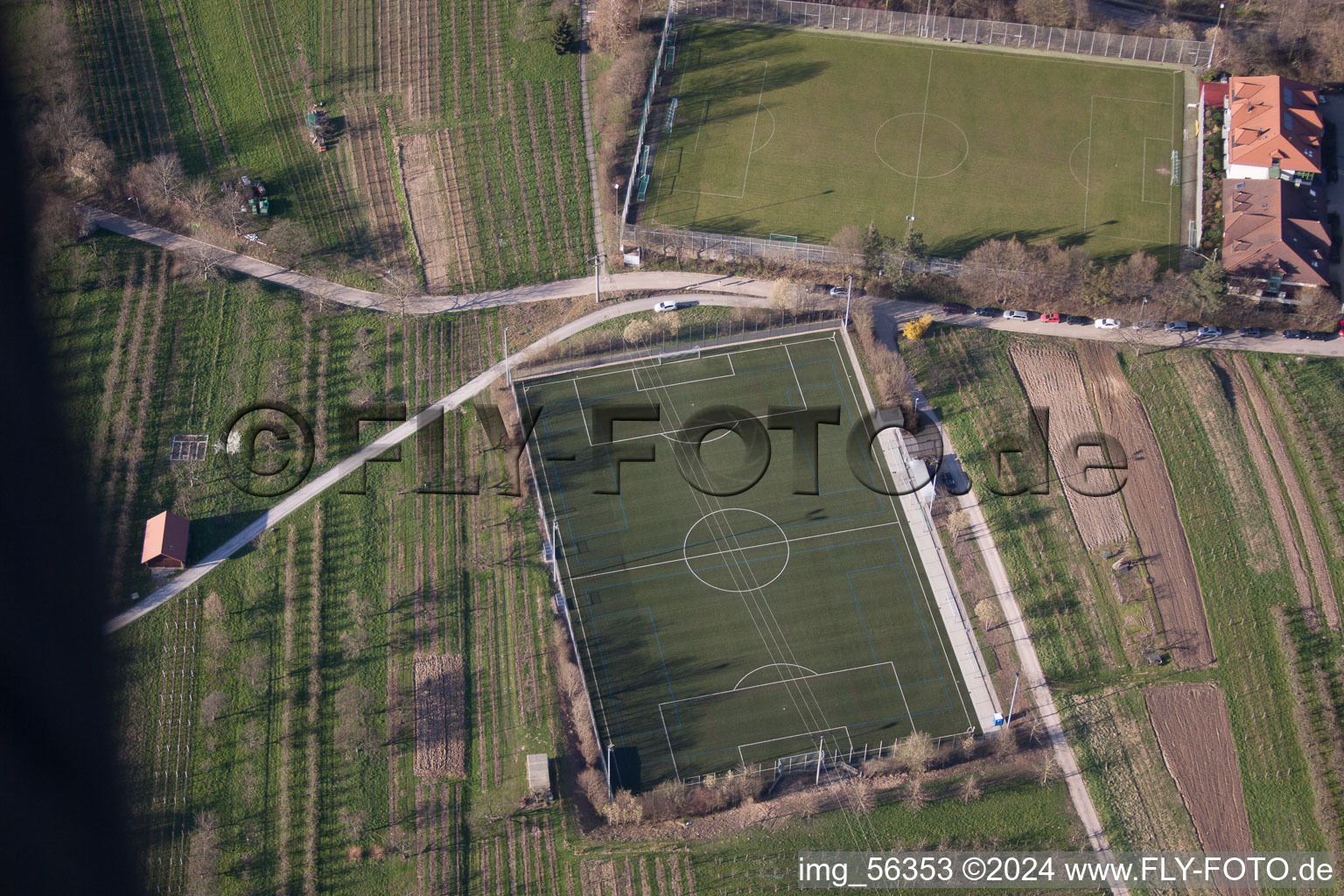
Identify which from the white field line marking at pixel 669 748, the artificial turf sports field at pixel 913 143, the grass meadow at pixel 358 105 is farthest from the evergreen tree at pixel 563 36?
the white field line marking at pixel 669 748

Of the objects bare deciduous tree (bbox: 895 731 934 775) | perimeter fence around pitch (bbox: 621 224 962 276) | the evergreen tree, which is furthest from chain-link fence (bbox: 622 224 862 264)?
bare deciduous tree (bbox: 895 731 934 775)

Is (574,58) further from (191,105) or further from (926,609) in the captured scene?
(926,609)

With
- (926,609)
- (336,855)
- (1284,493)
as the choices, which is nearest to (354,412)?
(336,855)

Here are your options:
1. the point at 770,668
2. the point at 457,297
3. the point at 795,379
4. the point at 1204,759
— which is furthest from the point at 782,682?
the point at 457,297

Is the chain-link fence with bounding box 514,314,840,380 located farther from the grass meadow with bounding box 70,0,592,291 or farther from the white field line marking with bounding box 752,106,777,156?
the white field line marking with bounding box 752,106,777,156

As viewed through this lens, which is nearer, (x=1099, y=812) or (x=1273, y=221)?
(x=1099, y=812)
